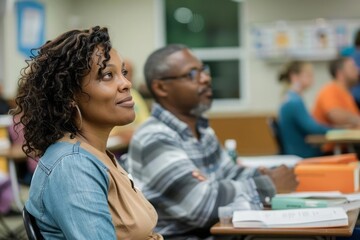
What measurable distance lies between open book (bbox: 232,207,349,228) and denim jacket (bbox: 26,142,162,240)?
19.0 inches

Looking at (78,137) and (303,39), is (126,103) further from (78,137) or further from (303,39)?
(303,39)

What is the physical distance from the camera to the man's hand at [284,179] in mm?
2537

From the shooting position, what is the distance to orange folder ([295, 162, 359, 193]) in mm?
2596

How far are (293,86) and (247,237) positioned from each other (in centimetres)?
367

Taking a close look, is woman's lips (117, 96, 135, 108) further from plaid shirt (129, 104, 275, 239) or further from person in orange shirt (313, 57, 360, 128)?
person in orange shirt (313, 57, 360, 128)

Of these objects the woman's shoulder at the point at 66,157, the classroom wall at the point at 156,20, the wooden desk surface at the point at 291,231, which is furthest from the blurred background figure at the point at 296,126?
the woman's shoulder at the point at 66,157

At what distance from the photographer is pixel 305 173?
266 centimetres

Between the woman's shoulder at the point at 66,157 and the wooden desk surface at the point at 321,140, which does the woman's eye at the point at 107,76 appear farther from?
the wooden desk surface at the point at 321,140

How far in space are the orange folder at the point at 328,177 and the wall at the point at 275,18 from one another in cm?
636

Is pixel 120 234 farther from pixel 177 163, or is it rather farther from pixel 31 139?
pixel 177 163

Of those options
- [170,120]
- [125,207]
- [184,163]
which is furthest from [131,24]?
[125,207]

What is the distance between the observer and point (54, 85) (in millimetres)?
1517

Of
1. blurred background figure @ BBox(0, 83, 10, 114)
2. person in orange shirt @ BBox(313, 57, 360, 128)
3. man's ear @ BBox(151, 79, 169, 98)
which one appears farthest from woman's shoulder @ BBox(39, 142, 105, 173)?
blurred background figure @ BBox(0, 83, 10, 114)

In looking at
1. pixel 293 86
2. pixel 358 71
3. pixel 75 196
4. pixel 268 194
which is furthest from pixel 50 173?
pixel 358 71
